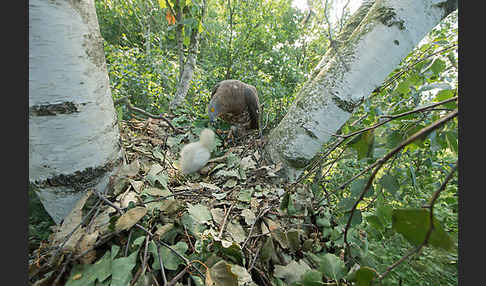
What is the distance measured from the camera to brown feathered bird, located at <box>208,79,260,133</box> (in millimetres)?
1533

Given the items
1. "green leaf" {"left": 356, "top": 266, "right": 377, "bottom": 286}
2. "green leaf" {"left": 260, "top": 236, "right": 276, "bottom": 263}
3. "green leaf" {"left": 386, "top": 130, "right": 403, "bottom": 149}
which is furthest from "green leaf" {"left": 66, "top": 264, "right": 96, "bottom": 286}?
"green leaf" {"left": 386, "top": 130, "right": 403, "bottom": 149}

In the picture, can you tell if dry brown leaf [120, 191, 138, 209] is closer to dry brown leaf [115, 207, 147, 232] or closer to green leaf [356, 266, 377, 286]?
dry brown leaf [115, 207, 147, 232]

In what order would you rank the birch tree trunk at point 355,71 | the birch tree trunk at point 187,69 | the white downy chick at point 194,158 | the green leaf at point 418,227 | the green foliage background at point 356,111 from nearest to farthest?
the green leaf at point 418,227 < the green foliage background at point 356,111 < the white downy chick at point 194,158 < the birch tree trunk at point 355,71 < the birch tree trunk at point 187,69

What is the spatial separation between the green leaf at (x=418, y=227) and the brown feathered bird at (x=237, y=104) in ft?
4.45

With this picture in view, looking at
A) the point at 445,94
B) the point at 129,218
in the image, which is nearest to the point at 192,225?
the point at 129,218

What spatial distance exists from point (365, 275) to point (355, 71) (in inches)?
29.0

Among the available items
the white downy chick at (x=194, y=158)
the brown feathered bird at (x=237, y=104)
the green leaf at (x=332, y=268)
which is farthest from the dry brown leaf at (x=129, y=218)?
the brown feathered bird at (x=237, y=104)

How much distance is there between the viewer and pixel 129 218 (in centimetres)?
41

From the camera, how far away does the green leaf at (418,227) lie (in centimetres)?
19

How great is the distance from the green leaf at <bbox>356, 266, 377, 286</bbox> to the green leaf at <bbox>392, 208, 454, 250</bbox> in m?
0.08

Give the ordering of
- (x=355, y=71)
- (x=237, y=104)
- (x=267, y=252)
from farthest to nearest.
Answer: (x=237, y=104) → (x=355, y=71) → (x=267, y=252)

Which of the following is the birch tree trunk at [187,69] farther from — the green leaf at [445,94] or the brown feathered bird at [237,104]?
the green leaf at [445,94]

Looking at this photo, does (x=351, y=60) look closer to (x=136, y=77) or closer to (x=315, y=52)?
(x=136, y=77)

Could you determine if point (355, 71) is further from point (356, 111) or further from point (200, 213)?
point (200, 213)
